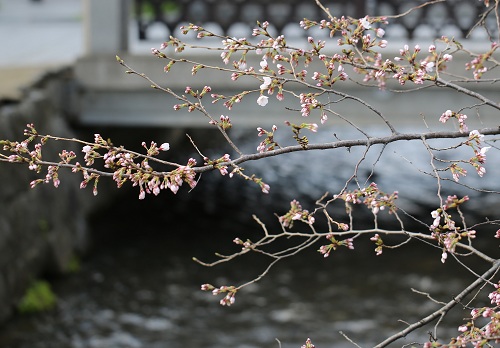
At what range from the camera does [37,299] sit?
10.2 m

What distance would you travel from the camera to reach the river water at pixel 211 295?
9.66 meters

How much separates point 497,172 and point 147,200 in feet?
22.6

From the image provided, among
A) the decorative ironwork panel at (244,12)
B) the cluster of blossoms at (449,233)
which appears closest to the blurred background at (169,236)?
the decorative ironwork panel at (244,12)

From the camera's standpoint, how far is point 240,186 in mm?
15773

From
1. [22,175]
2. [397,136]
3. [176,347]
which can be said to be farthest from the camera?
[22,175]

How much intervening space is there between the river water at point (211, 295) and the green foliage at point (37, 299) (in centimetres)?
12

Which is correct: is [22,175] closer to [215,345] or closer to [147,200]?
[215,345]

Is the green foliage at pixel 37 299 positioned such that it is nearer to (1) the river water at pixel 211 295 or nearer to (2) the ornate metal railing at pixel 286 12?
(1) the river water at pixel 211 295

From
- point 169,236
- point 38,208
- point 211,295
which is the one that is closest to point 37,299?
point 38,208

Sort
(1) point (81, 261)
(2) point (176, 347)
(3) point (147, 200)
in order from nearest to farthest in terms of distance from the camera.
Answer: (2) point (176, 347) < (1) point (81, 261) < (3) point (147, 200)

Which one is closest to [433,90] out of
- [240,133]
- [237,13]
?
[237,13]

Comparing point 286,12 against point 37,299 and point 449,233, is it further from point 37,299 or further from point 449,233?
point 449,233

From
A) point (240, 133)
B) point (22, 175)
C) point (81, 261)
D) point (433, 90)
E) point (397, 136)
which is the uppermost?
point (397, 136)

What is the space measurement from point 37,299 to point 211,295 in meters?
1.93
